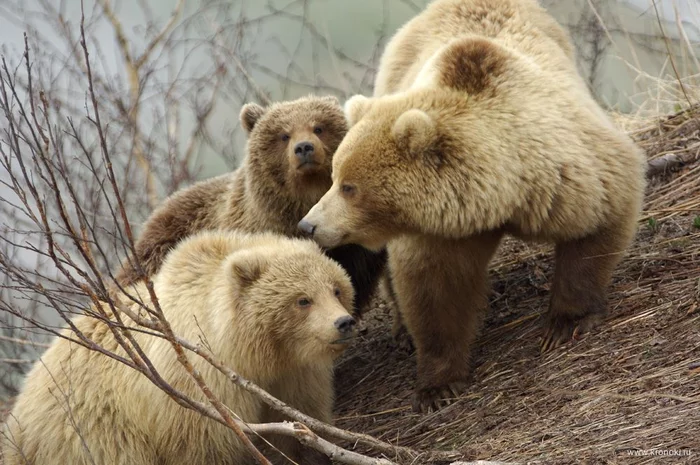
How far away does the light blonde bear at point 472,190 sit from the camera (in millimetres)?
5387

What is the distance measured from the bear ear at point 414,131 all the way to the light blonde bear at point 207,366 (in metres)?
0.81

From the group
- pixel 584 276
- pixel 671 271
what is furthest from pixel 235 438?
pixel 671 271

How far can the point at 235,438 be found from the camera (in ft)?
17.2

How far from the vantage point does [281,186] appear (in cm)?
691

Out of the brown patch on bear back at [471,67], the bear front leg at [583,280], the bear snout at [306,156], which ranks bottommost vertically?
the bear front leg at [583,280]

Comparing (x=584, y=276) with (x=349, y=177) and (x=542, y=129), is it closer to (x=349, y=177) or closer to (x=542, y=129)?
(x=542, y=129)

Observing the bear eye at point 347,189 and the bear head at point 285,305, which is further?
the bear eye at point 347,189

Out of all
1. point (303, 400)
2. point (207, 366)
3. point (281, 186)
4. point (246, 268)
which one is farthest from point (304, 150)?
point (207, 366)

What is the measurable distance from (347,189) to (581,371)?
1.75m

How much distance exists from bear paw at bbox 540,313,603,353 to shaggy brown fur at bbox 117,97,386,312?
1.55 meters

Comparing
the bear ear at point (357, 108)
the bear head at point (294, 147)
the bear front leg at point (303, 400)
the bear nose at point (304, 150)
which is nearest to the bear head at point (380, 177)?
the bear ear at point (357, 108)

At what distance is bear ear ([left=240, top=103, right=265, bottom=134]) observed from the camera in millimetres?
7246

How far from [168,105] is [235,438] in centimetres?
614

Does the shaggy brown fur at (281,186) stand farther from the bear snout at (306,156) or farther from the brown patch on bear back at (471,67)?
the brown patch on bear back at (471,67)
